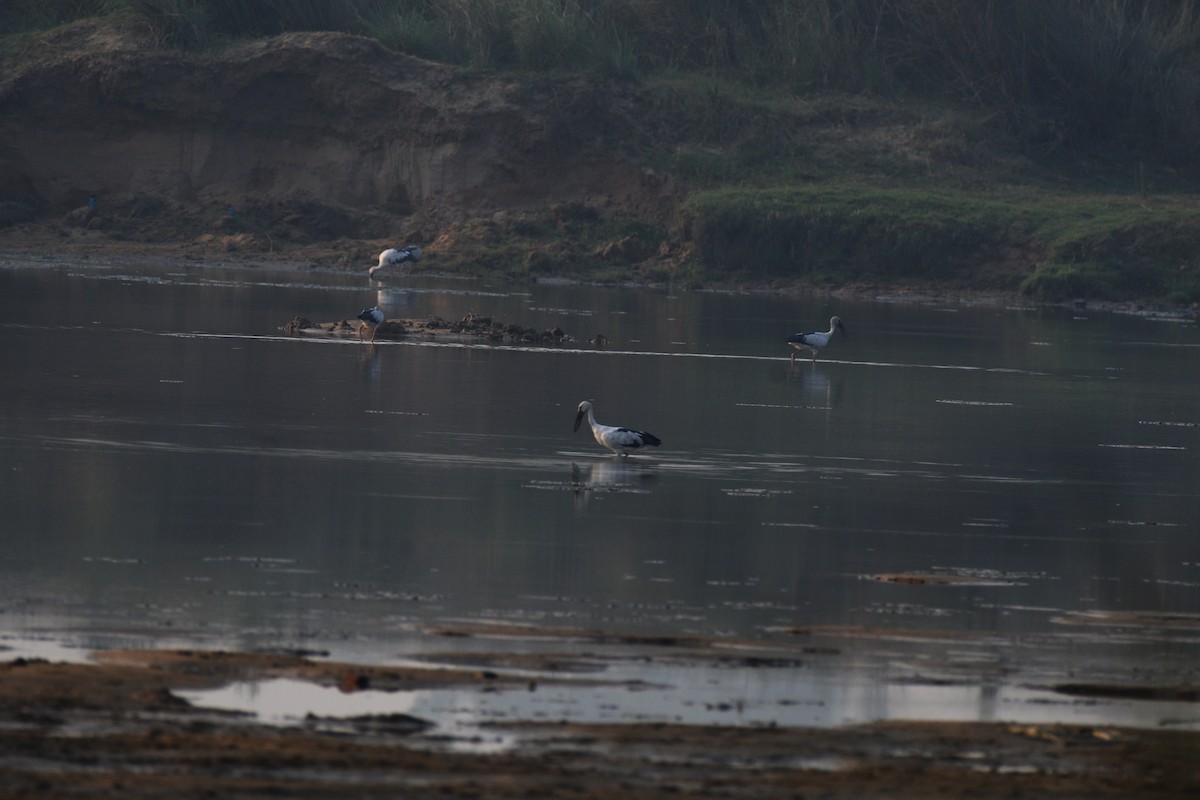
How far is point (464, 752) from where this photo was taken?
22.5 feet

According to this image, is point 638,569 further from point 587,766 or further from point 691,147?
point 691,147

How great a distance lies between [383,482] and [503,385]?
6.97 metres

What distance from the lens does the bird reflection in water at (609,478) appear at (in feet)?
45.1

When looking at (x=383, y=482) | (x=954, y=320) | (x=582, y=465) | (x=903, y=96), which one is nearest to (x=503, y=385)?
(x=582, y=465)

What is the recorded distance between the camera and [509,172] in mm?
46281

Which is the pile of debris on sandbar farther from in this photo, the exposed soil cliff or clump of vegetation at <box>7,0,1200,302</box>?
the exposed soil cliff

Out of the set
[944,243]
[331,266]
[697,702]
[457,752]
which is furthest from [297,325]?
[944,243]

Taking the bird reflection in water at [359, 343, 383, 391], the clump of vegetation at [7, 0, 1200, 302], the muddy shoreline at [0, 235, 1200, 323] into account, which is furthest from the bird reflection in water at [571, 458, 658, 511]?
the clump of vegetation at [7, 0, 1200, 302]

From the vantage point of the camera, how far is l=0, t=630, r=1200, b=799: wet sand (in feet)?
20.9

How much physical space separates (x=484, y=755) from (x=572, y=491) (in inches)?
273

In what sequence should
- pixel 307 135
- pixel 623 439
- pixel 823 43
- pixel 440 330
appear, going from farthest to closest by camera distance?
1. pixel 823 43
2. pixel 307 135
3. pixel 440 330
4. pixel 623 439

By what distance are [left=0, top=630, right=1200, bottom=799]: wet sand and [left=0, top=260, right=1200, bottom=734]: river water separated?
88cm

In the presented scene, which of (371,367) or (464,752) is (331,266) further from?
(464,752)

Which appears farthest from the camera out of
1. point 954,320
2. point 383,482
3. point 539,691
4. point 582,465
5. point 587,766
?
point 954,320
